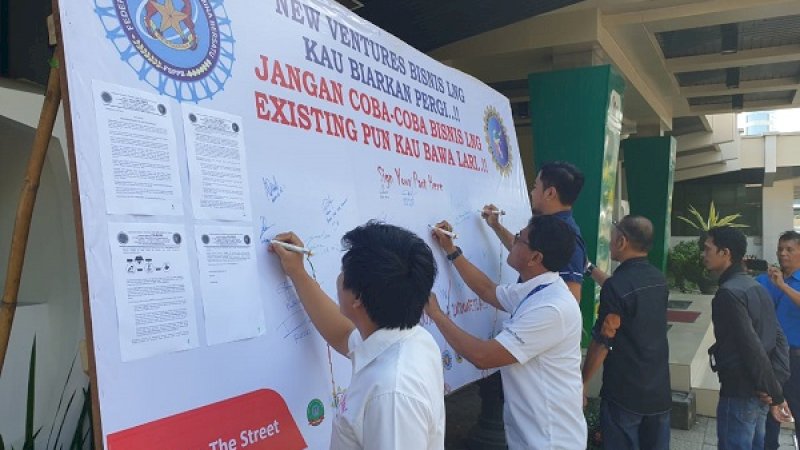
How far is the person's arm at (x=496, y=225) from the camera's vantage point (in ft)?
10.5

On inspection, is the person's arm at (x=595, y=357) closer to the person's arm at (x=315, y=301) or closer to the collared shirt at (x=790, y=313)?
the person's arm at (x=315, y=301)

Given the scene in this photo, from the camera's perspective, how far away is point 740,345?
3359 mm

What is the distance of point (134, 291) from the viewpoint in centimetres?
134

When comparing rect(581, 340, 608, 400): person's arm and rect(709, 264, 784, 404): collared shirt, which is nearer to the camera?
rect(581, 340, 608, 400): person's arm

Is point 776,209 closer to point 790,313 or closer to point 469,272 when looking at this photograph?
point 790,313

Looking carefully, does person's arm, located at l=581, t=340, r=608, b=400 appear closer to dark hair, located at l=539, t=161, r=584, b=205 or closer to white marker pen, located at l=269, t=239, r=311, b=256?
dark hair, located at l=539, t=161, r=584, b=205

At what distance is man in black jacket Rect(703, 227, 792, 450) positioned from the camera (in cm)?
335

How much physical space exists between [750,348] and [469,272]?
5.59 feet

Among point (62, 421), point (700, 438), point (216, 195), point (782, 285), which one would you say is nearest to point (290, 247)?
point (216, 195)

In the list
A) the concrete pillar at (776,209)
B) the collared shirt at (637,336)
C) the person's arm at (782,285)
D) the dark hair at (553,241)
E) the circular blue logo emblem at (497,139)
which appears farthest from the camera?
the concrete pillar at (776,209)

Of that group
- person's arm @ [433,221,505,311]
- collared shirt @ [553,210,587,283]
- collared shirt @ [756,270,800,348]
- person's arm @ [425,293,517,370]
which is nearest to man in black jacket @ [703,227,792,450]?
collared shirt @ [756,270,800,348]

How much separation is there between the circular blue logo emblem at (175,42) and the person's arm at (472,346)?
1.08 m

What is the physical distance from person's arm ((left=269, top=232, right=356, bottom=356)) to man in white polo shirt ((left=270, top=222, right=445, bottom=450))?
26cm
